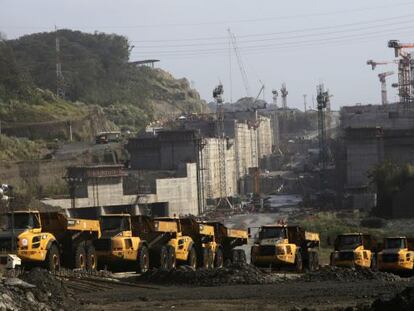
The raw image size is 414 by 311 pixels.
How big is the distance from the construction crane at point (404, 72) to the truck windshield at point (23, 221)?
491 ft

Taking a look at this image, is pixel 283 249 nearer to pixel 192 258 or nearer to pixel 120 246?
pixel 192 258

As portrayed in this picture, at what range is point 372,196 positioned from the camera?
391ft

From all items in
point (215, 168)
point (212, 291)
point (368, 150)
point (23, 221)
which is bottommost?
point (212, 291)

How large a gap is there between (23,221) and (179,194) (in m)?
78.8

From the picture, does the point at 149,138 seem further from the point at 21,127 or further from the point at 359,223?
the point at 359,223

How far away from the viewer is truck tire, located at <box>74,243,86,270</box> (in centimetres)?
3469

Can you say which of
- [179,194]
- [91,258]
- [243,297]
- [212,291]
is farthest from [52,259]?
[179,194]

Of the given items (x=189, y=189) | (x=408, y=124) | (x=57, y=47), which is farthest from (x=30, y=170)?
(x=57, y=47)

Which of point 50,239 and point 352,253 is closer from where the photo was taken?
point 50,239

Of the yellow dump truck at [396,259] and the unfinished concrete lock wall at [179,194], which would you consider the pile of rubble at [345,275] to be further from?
the unfinished concrete lock wall at [179,194]

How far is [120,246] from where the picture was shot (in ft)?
119

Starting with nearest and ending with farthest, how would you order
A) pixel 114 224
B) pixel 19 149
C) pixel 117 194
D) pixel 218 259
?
pixel 114 224, pixel 218 259, pixel 117 194, pixel 19 149

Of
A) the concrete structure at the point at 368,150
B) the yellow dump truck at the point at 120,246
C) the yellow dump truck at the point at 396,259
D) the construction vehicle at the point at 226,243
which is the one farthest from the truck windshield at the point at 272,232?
the concrete structure at the point at 368,150

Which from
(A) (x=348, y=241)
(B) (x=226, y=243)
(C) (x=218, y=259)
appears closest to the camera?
(A) (x=348, y=241)
